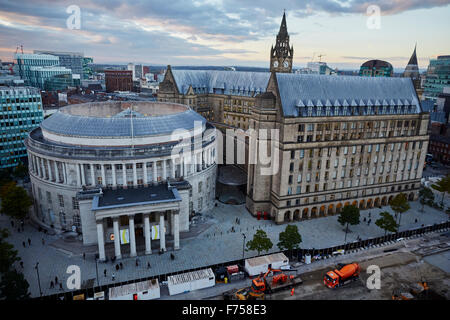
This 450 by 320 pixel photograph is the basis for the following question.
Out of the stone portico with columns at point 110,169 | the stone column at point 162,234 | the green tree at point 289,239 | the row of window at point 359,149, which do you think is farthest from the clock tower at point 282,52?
the stone column at point 162,234

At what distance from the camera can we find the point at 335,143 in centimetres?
8112

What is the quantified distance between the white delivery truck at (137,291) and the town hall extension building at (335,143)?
38.0 meters

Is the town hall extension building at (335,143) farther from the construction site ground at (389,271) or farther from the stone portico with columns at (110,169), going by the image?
the stone portico with columns at (110,169)

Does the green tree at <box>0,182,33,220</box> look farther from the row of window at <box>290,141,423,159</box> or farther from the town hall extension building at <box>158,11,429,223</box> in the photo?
the row of window at <box>290,141,423,159</box>

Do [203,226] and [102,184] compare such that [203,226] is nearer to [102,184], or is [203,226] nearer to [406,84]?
[102,184]

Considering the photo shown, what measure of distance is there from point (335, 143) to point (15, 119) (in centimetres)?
11059

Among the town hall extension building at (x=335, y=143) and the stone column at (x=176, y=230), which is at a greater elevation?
the town hall extension building at (x=335, y=143)

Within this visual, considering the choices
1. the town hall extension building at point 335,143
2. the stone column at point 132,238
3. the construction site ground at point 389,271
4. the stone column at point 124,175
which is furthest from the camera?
the town hall extension building at point 335,143

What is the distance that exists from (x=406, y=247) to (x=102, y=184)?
71768 millimetres

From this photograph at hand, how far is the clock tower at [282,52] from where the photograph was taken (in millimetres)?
128438

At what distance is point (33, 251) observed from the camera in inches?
2623

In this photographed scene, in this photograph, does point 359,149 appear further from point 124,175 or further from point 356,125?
point 124,175

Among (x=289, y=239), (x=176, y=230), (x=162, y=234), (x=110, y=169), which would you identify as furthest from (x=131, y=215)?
(x=289, y=239)
